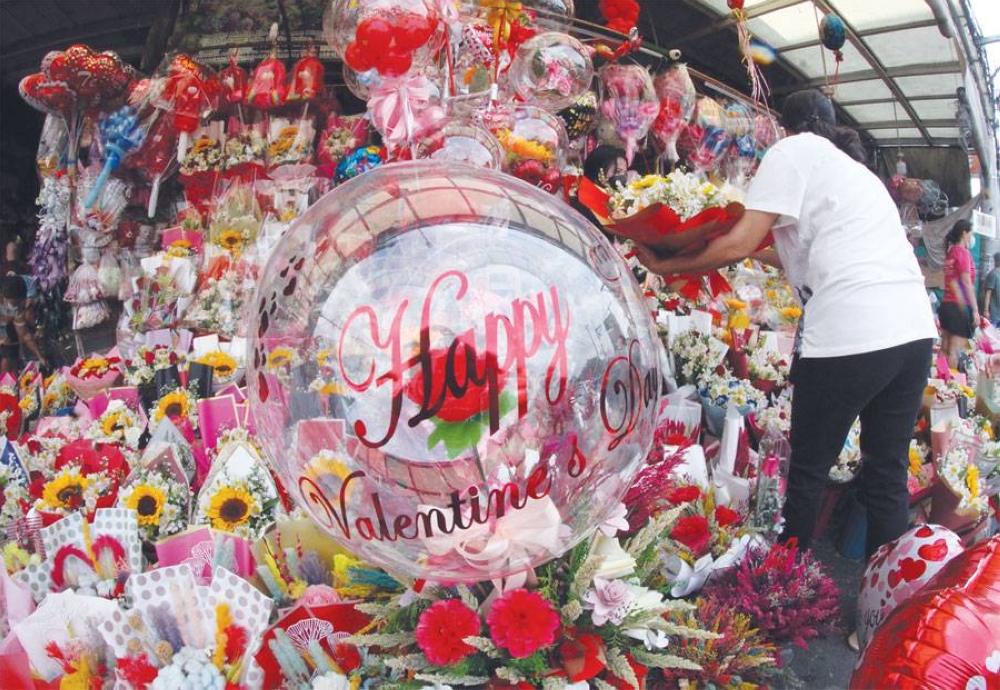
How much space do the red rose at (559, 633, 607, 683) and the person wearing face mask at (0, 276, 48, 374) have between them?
251 inches

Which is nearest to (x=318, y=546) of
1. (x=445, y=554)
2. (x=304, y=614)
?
(x=304, y=614)

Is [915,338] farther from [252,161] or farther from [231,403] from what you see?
[252,161]

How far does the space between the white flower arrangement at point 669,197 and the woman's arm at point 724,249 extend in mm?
103

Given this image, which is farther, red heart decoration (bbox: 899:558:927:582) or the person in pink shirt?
the person in pink shirt

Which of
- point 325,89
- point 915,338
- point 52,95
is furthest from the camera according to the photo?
point 325,89

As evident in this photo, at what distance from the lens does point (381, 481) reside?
2.91 feet

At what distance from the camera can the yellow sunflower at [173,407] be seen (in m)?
2.50

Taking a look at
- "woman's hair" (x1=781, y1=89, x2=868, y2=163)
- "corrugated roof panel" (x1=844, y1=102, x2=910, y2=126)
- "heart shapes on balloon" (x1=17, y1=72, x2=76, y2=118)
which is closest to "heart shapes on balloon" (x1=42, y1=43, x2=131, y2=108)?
"heart shapes on balloon" (x1=17, y1=72, x2=76, y2=118)

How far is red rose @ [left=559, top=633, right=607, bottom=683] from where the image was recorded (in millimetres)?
1122

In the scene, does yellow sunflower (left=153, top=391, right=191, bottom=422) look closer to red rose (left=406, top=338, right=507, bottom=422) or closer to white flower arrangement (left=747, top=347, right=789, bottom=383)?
red rose (left=406, top=338, right=507, bottom=422)

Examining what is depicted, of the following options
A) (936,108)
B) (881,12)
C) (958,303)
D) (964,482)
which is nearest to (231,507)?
(964,482)

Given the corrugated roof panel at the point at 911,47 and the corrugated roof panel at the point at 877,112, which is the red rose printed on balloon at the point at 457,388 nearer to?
the corrugated roof panel at the point at 911,47

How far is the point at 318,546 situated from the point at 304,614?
1.02 ft

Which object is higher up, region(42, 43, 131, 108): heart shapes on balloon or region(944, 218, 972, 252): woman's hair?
region(42, 43, 131, 108): heart shapes on balloon
